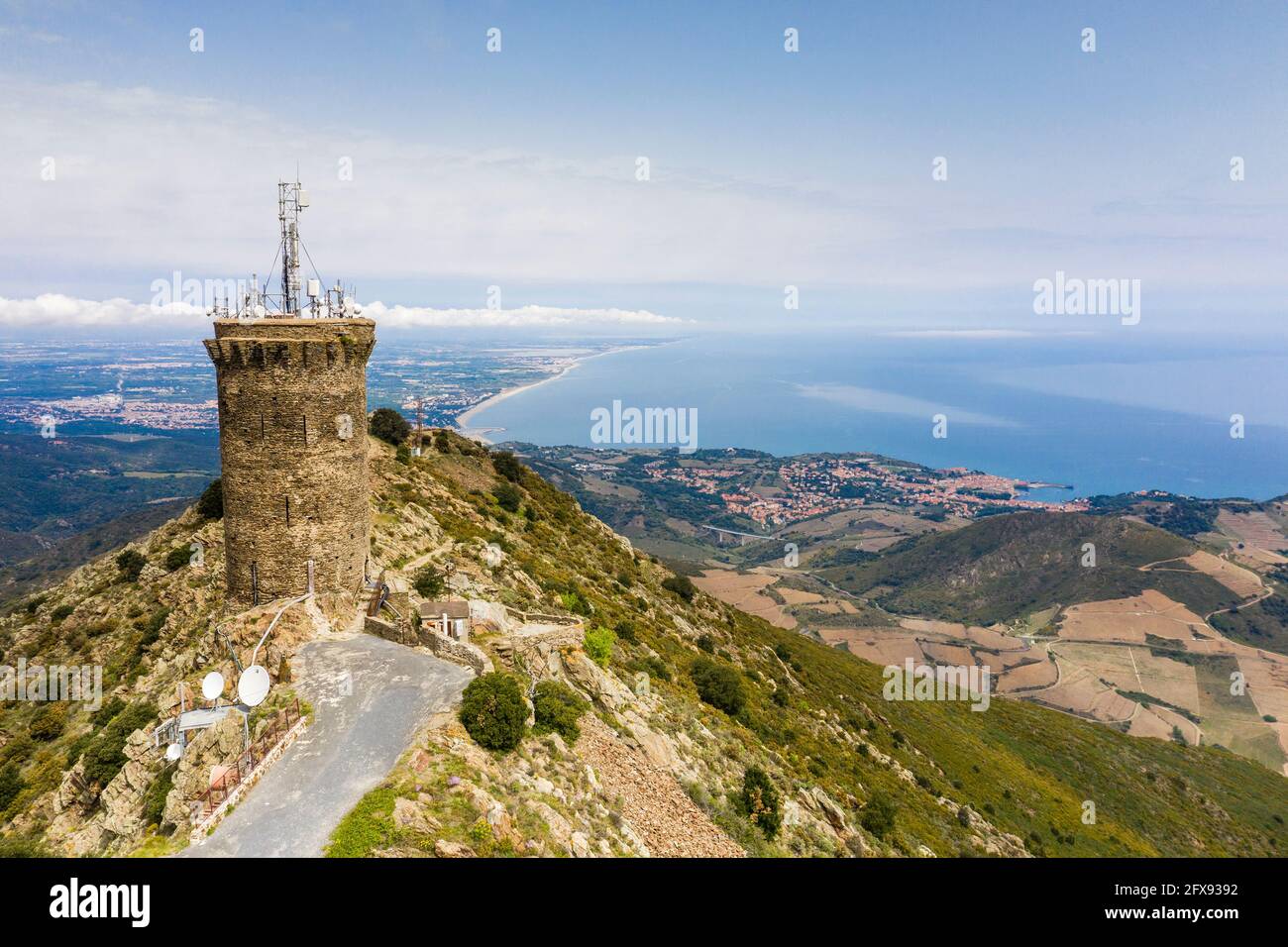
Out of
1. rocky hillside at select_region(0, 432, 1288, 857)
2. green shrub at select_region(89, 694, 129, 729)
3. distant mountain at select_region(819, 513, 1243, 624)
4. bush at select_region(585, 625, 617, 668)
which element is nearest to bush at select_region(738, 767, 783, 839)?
rocky hillside at select_region(0, 432, 1288, 857)

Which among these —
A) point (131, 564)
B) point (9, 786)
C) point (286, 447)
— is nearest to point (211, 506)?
point (131, 564)

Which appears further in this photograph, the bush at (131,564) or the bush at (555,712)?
the bush at (131,564)

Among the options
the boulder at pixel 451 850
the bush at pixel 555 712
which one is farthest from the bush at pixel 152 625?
the boulder at pixel 451 850

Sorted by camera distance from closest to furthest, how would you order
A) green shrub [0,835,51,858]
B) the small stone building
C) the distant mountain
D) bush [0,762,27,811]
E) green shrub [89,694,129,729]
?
green shrub [0,835,51,858] → the small stone building → bush [0,762,27,811] → green shrub [89,694,129,729] → the distant mountain

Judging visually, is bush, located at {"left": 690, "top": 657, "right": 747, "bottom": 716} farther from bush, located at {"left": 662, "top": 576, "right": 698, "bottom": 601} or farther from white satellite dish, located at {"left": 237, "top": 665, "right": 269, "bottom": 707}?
white satellite dish, located at {"left": 237, "top": 665, "right": 269, "bottom": 707}

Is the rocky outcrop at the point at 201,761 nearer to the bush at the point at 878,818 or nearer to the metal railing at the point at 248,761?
the metal railing at the point at 248,761

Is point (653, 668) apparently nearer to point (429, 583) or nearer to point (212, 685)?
point (429, 583)
